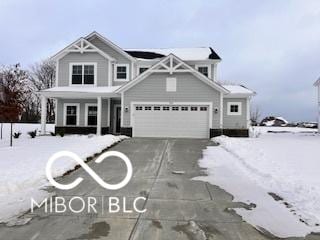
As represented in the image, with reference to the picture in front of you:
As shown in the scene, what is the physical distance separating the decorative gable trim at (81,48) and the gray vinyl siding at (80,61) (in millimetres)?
273

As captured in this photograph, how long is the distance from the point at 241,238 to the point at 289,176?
515 cm

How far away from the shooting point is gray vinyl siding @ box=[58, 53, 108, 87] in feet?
90.0

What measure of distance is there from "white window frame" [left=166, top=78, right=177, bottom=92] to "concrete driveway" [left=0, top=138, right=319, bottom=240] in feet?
42.8

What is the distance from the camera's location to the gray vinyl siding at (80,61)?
27.4 meters

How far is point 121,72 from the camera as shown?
27.9 m

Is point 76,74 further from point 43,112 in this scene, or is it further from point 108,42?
point 43,112

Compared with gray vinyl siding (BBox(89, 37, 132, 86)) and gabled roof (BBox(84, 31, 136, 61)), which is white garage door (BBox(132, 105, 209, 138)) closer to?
gray vinyl siding (BBox(89, 37, 132, 86))

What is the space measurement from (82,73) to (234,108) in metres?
11.4

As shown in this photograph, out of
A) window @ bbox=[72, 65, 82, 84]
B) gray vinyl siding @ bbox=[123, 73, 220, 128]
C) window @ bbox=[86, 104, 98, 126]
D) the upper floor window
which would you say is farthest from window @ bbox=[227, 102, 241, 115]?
window @ bbox=[72, 65, 82, 84]

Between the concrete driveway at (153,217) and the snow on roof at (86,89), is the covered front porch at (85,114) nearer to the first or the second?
the snow on roof at (86,89)

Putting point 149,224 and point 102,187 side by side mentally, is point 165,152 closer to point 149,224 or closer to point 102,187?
point 102,187

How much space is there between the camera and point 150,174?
11.2 m

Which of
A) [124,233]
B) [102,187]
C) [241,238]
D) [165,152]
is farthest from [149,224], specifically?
[165,152]

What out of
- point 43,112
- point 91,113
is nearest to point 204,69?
point 91,113
